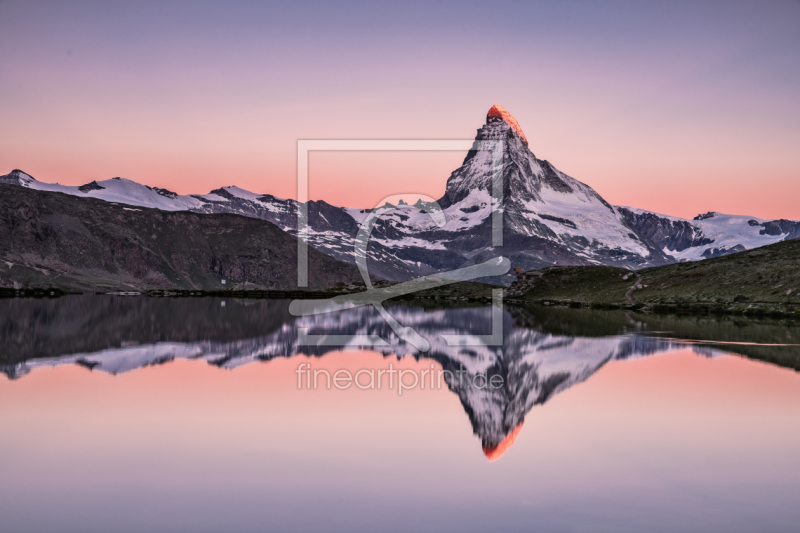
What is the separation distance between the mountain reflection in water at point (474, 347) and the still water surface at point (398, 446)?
0.42 metres

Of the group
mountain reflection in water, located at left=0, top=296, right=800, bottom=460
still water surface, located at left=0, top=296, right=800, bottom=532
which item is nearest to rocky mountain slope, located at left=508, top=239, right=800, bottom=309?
mountain reflection in water, located at left=0, top=296, right=800, bottom=460

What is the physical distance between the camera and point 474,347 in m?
64.8

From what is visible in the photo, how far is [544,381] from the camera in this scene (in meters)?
42.3

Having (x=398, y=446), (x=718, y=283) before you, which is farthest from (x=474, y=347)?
(x=718, y=283)

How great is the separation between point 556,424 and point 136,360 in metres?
31.0

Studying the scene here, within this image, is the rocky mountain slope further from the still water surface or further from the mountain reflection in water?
the still water surface

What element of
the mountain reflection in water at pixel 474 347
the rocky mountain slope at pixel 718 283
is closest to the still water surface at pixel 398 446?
the mountain reflection in water at pixel 474 347

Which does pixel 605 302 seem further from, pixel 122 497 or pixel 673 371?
pixel 122 497

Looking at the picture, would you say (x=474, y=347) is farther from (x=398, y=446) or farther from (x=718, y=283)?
(x=718, y=283)

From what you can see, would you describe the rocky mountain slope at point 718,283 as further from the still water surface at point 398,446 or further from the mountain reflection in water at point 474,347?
the still water surface at point 398,446

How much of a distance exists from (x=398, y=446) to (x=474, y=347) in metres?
39.8

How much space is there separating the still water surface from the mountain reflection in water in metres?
0.42

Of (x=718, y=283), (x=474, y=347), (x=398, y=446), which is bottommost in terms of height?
(x=398, y=446)

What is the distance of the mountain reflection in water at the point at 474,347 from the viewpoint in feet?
126
